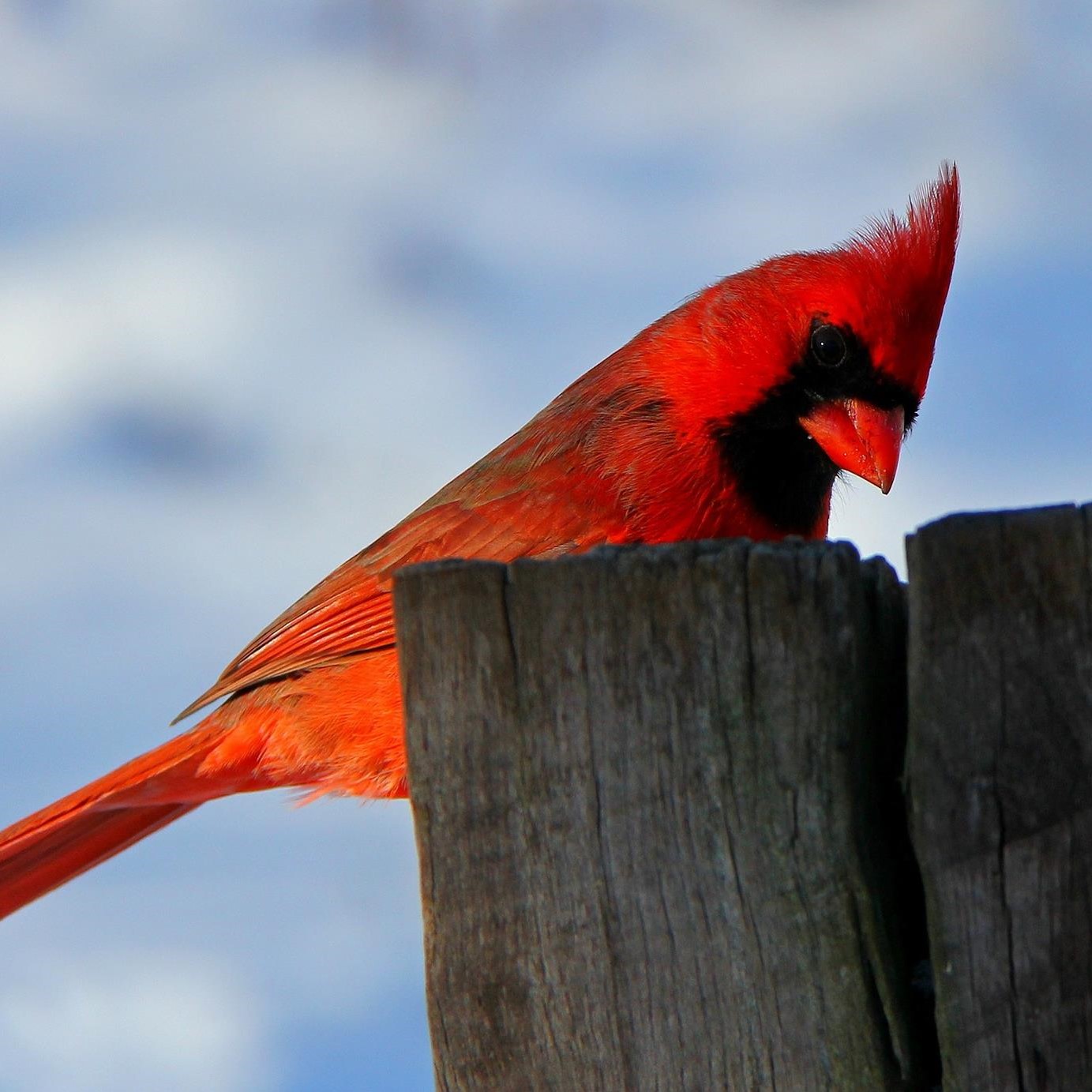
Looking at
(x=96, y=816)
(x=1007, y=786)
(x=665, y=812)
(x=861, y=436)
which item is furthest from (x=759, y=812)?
(x=96, y=816)

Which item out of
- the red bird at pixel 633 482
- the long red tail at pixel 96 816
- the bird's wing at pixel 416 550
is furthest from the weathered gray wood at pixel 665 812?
the long red tail at pixel 96 816

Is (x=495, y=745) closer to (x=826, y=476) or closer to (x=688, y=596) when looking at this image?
(x=688, y=596)

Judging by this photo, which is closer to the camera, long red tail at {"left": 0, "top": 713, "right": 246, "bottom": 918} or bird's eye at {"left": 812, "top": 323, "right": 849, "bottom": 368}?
bird's eye at {"left": 812, "top": 323, "right": 849, "bottom": 368}

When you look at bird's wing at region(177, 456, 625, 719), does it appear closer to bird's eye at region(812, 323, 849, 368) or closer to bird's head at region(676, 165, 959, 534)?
bird's head at region(676, 165, 959, 534)

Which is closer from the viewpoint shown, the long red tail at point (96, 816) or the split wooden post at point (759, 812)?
the split wooden post at point (759, 812)

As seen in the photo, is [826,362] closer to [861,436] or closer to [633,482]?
[861,436]

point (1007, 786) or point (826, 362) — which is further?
point (826, 362)

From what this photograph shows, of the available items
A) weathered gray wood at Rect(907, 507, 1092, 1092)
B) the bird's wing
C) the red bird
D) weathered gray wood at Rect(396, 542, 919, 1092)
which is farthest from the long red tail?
weathered gray wood at Rect(907, 507, 1092, 1092)

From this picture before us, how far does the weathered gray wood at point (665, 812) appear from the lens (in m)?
1.26

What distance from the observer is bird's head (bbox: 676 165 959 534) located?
291 cm

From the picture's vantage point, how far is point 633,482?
3037mm

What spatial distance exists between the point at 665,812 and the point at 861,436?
1765 mm

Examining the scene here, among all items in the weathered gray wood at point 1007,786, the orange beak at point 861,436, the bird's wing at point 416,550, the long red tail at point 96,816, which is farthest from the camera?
the long red tail at point 96,816

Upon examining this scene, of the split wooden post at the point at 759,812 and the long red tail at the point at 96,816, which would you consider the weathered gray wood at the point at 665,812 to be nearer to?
the split wooden post at the point at 759,812
